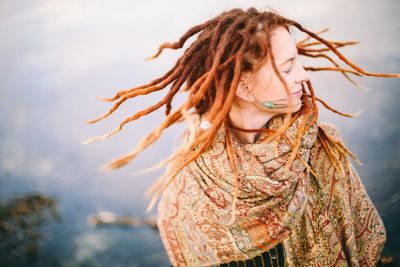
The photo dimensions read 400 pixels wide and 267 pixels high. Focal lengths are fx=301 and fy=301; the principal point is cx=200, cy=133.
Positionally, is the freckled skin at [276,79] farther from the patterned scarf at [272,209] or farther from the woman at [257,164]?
the patterned scarf at [272,209]

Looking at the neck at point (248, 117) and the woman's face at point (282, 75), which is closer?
the woman's face at point (282, 75)

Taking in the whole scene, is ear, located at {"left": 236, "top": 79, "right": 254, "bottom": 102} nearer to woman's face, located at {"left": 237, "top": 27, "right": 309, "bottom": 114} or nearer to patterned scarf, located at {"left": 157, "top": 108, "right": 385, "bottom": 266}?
woman's face, located at {"left": 237, "top": 27, "right": 309, "bottom": 114}

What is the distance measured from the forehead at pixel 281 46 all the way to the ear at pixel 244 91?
155mm

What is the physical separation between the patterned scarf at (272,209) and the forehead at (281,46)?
0.28m

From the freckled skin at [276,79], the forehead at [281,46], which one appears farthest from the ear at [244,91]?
the forehead at [281,46]

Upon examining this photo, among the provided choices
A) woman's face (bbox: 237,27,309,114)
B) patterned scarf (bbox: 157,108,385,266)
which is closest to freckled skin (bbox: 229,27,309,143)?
woman's face (bbox: 237,27,309,114)

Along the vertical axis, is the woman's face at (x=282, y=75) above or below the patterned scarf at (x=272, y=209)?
above

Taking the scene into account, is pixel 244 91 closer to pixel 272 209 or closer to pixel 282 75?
pixel 282 75

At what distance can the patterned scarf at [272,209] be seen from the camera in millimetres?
1224

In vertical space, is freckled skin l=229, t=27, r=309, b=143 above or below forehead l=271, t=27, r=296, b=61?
below

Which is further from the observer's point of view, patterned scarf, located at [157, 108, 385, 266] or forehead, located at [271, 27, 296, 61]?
patterned scarf, located at [157, 108, 385, 266]

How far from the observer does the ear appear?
119 centimetres

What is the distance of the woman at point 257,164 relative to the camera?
43.9 inches

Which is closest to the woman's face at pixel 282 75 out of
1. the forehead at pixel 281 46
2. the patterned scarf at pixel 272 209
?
the forehead at pixel 281 46
